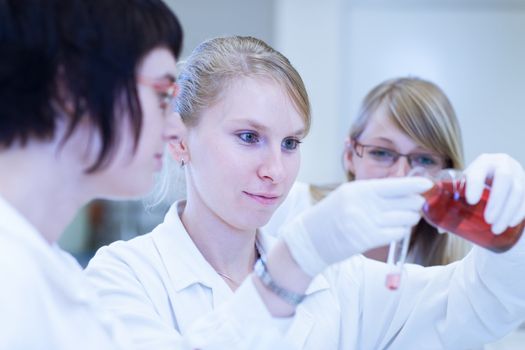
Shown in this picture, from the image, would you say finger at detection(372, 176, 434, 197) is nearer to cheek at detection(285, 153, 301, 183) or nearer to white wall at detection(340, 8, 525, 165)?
cheek at detection(285, 153, 301, 183)

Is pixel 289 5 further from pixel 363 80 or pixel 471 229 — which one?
pixel 471 229

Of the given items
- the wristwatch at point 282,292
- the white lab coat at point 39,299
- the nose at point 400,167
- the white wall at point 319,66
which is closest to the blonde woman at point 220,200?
the wristwatch at point 282,292

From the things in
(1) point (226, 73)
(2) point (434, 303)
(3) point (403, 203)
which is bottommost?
(2) point (434, 303)

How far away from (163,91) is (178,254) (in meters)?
0.53

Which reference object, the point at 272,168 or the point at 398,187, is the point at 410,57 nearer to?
the point at 272,168

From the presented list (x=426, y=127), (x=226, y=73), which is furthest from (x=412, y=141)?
(x=226, y=73)

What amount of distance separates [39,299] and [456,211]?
2.39ft

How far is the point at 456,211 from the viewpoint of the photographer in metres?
1.14

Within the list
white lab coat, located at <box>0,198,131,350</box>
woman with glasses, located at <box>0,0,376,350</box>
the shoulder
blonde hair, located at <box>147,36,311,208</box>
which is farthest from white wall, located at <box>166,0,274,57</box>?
white lab coat, located at <box>0,198,131,350</box>

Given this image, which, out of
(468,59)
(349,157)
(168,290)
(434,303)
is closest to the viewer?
(168,290)

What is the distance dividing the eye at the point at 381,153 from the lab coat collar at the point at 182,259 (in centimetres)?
71

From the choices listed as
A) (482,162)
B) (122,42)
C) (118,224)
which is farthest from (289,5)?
(122,42)

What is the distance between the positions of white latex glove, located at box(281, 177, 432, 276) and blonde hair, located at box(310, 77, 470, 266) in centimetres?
104

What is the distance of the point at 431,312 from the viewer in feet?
4.84
